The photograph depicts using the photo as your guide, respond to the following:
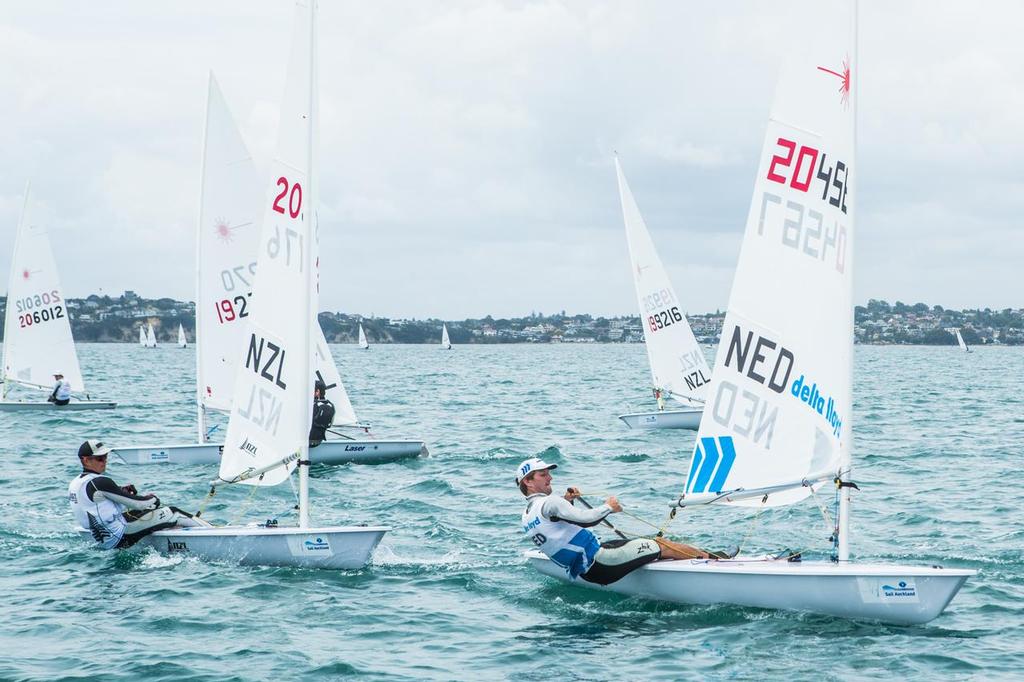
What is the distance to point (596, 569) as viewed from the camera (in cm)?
977

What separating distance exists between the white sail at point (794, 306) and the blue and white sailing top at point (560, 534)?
1.01m

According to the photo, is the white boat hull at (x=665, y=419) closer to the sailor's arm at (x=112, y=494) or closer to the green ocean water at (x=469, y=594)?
the green ocean water at (x=469, y=594)

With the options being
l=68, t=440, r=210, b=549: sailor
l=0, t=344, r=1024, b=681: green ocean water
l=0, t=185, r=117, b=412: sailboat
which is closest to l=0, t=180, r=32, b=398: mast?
l=0, t=185, r=117, b=412: sailboat

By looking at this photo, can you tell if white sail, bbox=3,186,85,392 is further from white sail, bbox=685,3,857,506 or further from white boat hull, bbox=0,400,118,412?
white sail, bbox=685,3,857,506

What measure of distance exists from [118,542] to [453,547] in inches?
138

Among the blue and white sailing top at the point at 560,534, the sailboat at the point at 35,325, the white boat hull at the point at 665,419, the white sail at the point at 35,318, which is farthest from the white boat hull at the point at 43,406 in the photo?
the blue and white sailing top at the point at 560,534

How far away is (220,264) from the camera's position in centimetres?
1812

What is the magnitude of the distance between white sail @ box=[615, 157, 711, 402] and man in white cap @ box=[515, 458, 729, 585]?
1502 centimetres

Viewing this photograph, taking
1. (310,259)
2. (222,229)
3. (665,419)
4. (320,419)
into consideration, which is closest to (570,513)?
(310,259)

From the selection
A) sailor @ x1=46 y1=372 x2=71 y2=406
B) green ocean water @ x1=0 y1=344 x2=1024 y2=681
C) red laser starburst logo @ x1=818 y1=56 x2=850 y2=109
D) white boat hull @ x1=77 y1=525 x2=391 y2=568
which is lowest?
green ocean water @ x1=0 y1=344 x2=1024 y2=681

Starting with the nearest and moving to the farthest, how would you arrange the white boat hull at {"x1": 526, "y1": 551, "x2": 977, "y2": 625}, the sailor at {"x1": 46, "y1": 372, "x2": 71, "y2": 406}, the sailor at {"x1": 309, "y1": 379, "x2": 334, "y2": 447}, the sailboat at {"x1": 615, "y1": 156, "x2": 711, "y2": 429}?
the white boat hull at {"x1": 526, "y1": 551, "x2": 977, "y2": 625}, the sailor at {"x1": 309, "y1": 379, "x2": 334, "y2": 447}, the sailboat at {"x1": 615, "y1": 156, "x2": 711, "y2": 429}, the sailor at {"x1": 46, "y1": 372, "x2": 71, "y2": 406}

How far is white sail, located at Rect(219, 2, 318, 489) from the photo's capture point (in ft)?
36.0

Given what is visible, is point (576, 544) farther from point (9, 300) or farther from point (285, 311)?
point (9, 300)

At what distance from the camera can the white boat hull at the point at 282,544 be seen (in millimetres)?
10742
